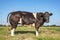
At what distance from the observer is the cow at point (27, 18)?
2084 cm

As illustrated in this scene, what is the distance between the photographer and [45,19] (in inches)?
849

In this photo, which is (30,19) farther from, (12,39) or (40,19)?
(12,39)

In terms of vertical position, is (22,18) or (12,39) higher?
(22,18)

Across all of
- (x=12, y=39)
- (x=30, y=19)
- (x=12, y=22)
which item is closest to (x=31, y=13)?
(x=30, y=19)

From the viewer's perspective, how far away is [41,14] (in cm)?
2170

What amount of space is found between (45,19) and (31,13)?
1.58 meters

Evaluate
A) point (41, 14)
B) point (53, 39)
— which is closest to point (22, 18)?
point (41, 14)

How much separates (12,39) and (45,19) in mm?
4758

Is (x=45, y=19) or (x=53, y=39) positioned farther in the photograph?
(x=45, y=19)

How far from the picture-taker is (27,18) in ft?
69.7

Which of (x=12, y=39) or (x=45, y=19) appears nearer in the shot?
(x=12, y=39)

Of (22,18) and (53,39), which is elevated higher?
(22,18)

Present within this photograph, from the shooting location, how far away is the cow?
68.4 feet

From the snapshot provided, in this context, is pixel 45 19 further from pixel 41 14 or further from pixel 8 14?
pixel 8 14
